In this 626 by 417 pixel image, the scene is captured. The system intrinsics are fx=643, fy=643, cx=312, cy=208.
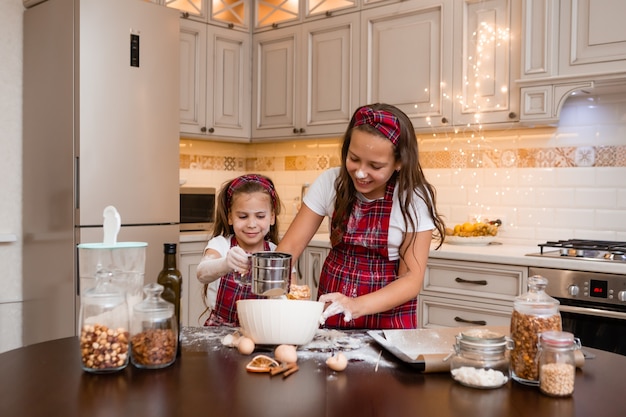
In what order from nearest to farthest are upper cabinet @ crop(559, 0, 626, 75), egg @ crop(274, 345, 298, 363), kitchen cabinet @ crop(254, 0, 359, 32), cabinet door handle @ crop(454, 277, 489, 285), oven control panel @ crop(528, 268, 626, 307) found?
egg @ crop(274, 345, 298, 363), oven control panel @ crop(528, 268, 626, 307), upper cabinet @ crop(559, 0, 626, 75), cabinet door handle @ crop(454, 277, 489, 285), kitchen cabinet @ crop(254, 0, 359, 32)

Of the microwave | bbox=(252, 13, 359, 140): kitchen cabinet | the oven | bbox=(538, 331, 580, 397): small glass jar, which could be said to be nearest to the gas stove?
the oven

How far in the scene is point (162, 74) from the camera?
343cm

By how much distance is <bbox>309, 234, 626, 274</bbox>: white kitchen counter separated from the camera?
2561mm

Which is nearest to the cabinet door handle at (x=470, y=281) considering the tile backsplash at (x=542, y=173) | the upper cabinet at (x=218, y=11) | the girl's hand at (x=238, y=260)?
the tile backsplash at (x=542, y=173)

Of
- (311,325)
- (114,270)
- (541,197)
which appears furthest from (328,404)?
(541,197)

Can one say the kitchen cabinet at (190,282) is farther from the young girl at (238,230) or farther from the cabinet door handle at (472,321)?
the young girl at (238,230)

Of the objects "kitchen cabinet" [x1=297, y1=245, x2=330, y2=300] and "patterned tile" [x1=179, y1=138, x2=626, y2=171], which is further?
"kitchen cabinet" [x1=297, y1=245, x2=330, y2=300]

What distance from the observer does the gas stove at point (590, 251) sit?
103 inches

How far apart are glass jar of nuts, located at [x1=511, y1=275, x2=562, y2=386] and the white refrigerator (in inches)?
94.5

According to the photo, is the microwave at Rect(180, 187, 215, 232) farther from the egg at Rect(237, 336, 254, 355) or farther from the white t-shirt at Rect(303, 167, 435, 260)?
the egg at Rect(237, 336, 254, 355)

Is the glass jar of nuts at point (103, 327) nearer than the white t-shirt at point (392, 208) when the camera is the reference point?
Yes

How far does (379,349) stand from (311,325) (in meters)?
0.17

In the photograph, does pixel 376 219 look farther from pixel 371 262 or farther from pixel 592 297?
pixel 592 297

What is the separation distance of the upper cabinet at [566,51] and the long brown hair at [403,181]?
4.29 ft
